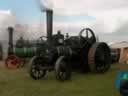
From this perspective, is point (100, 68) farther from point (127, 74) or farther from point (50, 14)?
point (127, 74)

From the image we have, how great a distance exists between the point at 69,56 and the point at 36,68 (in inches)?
48.4

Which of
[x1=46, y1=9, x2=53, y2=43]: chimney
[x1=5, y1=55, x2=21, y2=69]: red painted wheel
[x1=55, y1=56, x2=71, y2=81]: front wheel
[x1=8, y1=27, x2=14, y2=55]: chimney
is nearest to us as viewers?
[x1=55, y1=56, x2=71, y2=81]: front wheel


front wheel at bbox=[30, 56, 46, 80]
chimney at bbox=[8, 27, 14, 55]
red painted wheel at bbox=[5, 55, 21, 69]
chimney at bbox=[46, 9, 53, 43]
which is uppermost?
chimney at bbox=[46, 9, 53, 43]

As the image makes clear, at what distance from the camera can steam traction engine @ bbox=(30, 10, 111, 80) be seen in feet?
30.1

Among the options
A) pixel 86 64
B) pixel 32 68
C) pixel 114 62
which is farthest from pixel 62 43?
pixel 114 62

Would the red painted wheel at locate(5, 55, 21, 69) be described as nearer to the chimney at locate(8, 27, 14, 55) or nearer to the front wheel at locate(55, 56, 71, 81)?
the chimney at locate(8, 27, 14, 55)

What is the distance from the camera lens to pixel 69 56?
9773 mm

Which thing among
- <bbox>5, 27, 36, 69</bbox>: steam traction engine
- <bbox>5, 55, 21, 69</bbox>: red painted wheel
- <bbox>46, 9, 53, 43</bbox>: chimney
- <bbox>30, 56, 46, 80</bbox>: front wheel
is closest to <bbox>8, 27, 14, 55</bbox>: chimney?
<bbox>5, 27, 36, 69</bbox>: steam traction engine

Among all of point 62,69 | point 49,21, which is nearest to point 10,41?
Answer: point 49,21

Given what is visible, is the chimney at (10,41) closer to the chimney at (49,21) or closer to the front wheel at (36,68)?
the chimney at (49,21)

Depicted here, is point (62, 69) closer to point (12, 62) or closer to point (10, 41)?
point (12, 62)

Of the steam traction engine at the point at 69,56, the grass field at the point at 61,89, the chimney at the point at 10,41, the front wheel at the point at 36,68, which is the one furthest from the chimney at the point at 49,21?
the chimney at the point at 10,41

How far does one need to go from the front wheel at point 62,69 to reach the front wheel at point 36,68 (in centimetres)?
89

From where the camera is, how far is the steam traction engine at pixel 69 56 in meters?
9.17
